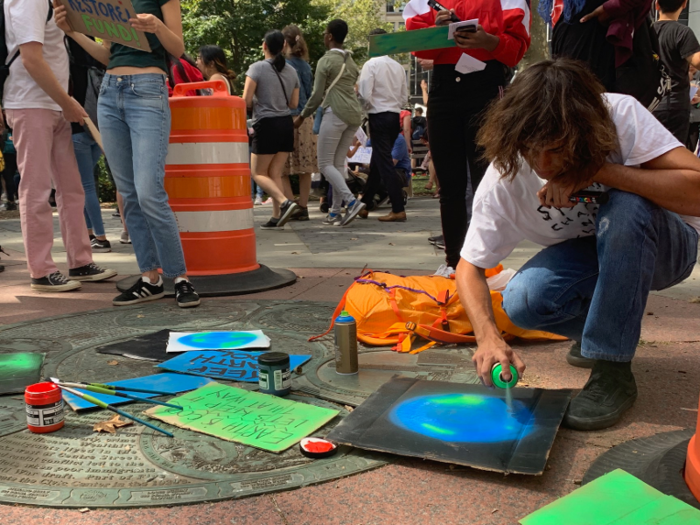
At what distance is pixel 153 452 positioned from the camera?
2.15 metres

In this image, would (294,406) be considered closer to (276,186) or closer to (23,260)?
(23,260)

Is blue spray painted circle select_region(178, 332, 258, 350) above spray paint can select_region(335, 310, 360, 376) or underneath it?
underneath

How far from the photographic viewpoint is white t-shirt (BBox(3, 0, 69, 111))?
4113mm

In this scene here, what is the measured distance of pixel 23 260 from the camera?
20.3 feet

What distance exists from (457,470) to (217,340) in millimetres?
1654

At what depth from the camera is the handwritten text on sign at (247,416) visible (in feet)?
7.32

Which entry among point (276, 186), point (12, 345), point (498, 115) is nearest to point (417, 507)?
point (498, 115)

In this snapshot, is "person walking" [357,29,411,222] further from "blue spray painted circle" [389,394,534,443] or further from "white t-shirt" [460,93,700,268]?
"blue spray painted circle" [389,394,534,443]

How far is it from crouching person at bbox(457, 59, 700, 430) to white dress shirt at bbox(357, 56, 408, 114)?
5.96 m

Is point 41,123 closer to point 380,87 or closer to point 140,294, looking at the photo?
point 140,294

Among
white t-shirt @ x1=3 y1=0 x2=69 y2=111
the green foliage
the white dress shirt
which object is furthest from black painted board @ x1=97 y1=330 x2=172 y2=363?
the green foliage

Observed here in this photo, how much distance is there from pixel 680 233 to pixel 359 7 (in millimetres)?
48221

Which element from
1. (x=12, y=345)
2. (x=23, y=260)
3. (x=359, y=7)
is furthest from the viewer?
(x=359, y=7)

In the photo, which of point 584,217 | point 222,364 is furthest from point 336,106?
point 584,217
